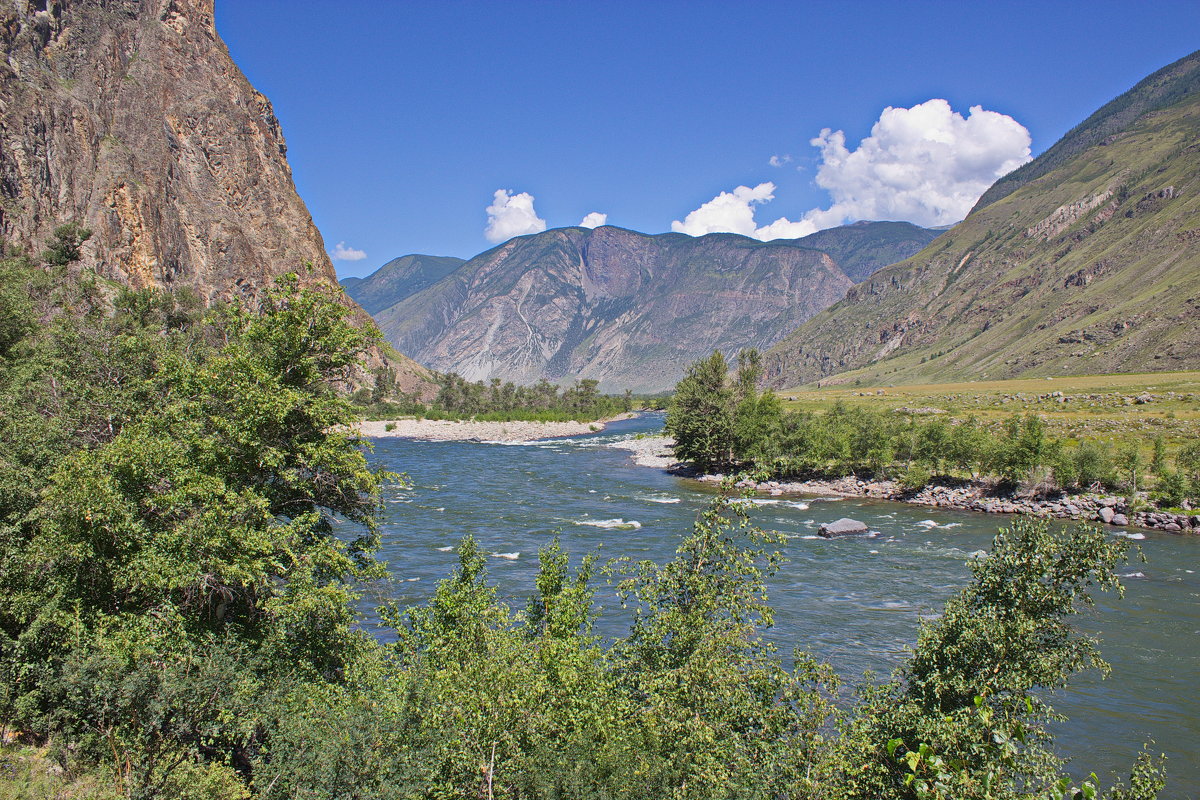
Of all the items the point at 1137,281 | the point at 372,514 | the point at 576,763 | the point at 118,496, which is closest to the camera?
the point at 576,763

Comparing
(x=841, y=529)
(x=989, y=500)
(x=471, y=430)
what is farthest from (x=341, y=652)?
(x=471, y=430)

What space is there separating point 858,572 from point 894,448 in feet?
117

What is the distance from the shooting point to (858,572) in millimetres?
36062

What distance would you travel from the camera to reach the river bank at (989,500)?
4712 cm

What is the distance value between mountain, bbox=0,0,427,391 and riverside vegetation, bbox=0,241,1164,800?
231 ft

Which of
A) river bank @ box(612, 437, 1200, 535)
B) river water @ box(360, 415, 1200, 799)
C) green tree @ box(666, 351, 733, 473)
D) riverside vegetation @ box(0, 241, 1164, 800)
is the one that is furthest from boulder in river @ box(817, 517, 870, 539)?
riverside vegetation @ box(0, 241, 1164, 800)

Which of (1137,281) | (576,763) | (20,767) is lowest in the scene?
(20,767)

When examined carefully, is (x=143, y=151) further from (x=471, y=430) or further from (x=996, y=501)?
(x=996, y=501)

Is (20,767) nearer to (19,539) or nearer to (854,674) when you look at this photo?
(19,539)

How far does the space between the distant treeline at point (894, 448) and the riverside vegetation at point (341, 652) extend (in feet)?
84.5

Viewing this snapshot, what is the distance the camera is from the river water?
2102cm

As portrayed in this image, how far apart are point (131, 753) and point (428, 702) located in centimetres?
547

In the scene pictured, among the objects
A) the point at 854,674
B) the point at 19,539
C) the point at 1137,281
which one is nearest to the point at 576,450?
the point at 854,674

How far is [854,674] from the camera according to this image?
2261 centimetres
